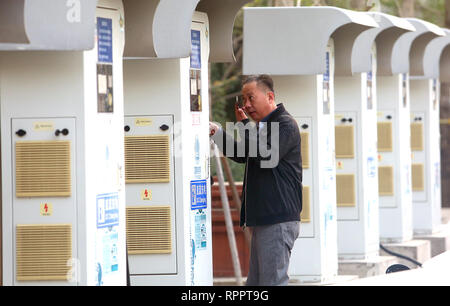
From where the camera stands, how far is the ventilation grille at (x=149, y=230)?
9727mm

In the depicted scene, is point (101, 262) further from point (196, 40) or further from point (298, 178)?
point (196, 40)

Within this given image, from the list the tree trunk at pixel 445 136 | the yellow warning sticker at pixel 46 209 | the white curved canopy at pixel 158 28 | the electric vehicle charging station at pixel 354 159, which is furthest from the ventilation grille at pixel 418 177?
the yellow warning sticker at pixel 46 209

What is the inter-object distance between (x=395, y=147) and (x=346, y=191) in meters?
2.02

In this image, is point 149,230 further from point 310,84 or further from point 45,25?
point 310,84

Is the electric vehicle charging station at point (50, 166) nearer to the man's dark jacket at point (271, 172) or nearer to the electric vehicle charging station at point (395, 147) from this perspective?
the man's dark jacket at point (271, 172)

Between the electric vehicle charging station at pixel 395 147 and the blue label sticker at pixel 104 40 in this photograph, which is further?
the electric vehicle charging station at pixel 395 147

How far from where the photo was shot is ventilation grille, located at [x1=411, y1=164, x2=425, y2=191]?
1809 centimetres

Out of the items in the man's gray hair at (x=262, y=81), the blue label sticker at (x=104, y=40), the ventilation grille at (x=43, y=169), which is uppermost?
the blue label sticker at (x=104, y=40)

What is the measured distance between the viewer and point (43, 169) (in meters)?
7.92

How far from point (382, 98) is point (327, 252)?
155 inches

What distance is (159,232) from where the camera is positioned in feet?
31.9

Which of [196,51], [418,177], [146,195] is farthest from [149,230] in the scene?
[418,177]

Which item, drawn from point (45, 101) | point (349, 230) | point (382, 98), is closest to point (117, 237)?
point (45, 101)

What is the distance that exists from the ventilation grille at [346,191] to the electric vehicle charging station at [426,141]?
3.40m
